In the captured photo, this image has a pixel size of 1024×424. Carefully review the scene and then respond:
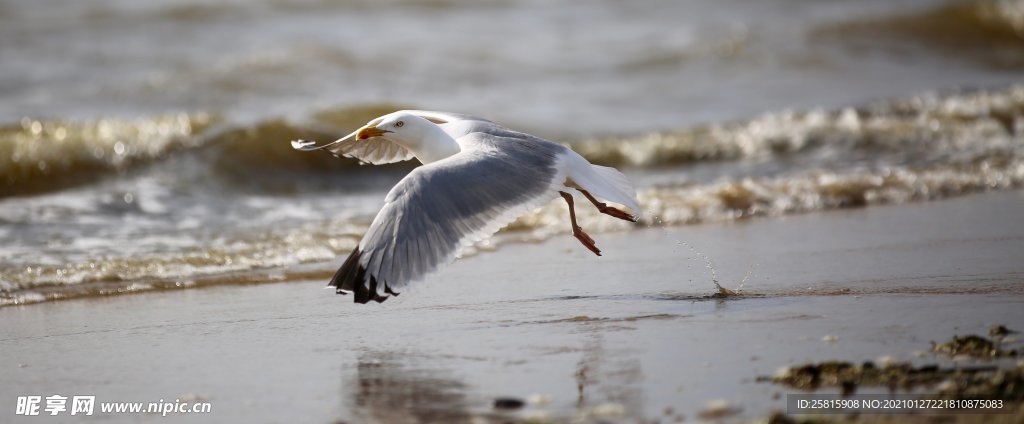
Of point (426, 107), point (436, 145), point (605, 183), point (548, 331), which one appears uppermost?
point (426, 107)

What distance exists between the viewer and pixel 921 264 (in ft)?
20.9

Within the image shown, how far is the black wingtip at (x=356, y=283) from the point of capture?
4.95m

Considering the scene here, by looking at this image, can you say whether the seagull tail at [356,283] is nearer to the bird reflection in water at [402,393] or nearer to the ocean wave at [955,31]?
the bird reflection in water at [402,393]

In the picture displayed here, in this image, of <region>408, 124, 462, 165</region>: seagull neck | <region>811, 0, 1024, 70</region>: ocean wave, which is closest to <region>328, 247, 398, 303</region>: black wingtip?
<region>408, 124, 462, 165</region>: seagull neck

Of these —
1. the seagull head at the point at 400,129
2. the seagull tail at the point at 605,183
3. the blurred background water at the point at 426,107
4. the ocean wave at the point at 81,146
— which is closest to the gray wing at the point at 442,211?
the seagull tail at the point at 605,183

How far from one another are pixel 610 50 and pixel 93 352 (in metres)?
12.7

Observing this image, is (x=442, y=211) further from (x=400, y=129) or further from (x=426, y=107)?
(x=426, y=107)

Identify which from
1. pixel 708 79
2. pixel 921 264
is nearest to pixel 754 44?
pixel 708 79

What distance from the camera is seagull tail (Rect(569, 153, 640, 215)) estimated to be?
19.5ft

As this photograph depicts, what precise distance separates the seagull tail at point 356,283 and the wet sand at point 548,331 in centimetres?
25

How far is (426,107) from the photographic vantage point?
14.0m

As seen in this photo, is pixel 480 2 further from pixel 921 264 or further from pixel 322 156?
pixel 921 264

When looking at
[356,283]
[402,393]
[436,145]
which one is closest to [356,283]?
[356,283]

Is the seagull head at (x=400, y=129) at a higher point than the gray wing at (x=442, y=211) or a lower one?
higher
